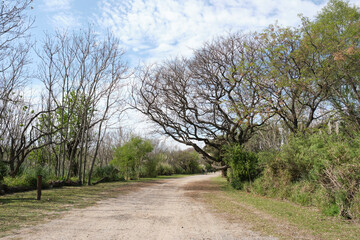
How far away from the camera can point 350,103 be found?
653 inches

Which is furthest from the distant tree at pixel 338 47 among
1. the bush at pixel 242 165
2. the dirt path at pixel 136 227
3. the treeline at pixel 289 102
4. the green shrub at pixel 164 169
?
the green shrub at pixel 164 169

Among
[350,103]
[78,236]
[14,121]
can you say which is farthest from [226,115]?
[14,121]

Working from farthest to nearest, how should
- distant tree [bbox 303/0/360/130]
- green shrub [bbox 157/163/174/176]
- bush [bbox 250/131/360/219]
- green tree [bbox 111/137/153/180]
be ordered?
green shrub [bbox 157/163/174/176]
green tree [bbox 111/137/153/180]
distant tree [bbox 303/0/360/130]
bush [bbox 250/131/360/219]

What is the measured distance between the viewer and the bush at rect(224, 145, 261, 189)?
52.6 feet

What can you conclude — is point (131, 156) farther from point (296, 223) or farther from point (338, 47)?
point (296, 223)

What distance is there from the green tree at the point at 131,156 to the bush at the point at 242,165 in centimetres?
1408

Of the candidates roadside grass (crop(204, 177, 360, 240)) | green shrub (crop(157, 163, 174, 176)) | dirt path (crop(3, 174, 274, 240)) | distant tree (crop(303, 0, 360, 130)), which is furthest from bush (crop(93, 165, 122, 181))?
distant tree (crop(303, 0, 360, 130))

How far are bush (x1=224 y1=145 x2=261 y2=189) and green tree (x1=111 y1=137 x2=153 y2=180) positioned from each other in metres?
14.1

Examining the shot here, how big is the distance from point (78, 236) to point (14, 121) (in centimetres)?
2083

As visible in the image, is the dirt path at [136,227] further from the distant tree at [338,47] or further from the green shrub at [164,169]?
the green shrub at [164,169]

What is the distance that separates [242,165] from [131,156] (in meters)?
15.4

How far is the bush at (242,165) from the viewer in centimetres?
1603

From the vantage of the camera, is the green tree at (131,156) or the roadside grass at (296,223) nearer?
the roadside grass at (296,223)

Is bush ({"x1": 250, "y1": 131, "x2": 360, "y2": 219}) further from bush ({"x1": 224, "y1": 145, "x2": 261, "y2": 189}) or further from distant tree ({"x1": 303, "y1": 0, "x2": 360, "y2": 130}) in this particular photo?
distant tree ({"x1": 303, "y1": 0, "x2": 360, "y2": 130})
